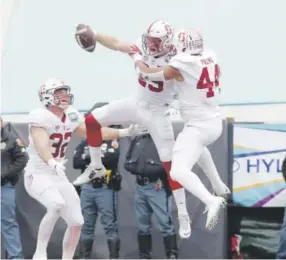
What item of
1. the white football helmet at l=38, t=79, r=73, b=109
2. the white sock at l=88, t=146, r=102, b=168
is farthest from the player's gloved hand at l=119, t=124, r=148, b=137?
the white football helmet at l=38, t=79, r=73, b=109

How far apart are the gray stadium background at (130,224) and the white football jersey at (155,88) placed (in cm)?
191

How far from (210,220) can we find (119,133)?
1.17 metres

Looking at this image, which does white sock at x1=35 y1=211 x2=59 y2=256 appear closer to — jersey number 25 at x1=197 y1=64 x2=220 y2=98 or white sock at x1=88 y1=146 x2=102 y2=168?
white sock at x1=88 y1=146 x2=102 y2=168

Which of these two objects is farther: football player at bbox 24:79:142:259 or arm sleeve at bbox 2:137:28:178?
arm sleeve at bbox 2:137:28:178

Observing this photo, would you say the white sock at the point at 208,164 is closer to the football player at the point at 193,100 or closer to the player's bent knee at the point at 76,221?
the football player at the point at 193,100

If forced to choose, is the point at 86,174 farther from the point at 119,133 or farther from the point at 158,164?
the point at 158,164

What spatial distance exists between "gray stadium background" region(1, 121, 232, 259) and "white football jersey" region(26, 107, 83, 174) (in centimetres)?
144

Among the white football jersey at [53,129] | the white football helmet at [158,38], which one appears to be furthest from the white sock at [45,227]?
the white football helmet at [158,38]

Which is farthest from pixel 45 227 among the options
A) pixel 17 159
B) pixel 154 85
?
pixel 154 85

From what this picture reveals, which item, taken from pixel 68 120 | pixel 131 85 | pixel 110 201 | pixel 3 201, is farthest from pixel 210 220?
pixel 131 85

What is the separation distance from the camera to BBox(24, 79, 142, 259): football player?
658 centimetres

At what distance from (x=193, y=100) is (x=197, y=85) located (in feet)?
0.34

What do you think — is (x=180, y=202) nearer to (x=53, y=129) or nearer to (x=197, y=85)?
(x=197, y=85)

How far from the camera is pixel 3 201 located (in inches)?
312
